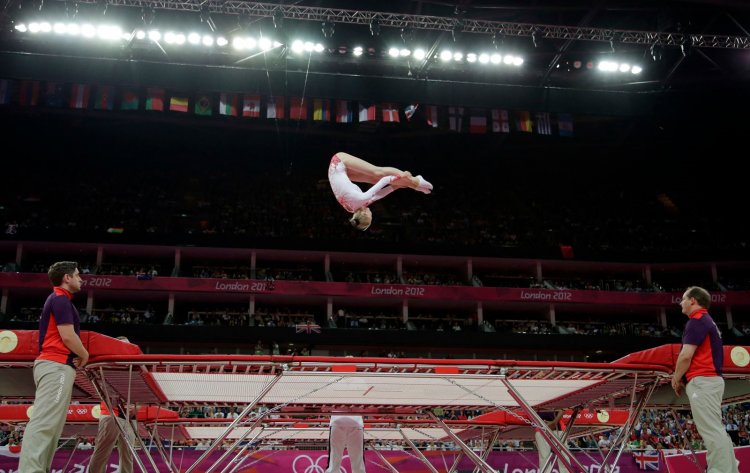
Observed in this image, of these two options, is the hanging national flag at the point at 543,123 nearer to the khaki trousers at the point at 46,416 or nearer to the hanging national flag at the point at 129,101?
the hanging national flag at the point at 129,101

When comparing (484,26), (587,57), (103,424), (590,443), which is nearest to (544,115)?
(587,57)

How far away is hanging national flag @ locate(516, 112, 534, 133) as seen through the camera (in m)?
25.6

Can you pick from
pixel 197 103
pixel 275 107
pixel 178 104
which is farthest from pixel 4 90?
pixel 275 107

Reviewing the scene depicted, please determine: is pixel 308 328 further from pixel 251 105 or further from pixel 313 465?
pixel 313 465

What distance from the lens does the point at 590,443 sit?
1930 centimetres

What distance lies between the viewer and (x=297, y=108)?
24031 mm

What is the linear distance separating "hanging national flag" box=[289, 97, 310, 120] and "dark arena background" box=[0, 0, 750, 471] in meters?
0.08

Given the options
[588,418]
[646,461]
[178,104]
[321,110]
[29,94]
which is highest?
[29,94]

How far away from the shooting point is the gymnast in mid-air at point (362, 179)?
823cm

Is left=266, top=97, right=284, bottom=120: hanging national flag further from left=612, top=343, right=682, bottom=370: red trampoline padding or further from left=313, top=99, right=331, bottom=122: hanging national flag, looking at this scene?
left=612, top=343, right=682, bottom=370: red trampoline padding

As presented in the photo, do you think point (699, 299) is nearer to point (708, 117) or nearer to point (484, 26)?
point (484, 26)

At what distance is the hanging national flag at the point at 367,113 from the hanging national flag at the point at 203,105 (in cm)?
617

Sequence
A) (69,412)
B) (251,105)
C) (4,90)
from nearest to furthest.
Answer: (69,412), (4,90), (251,105)

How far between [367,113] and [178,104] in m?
7.40
